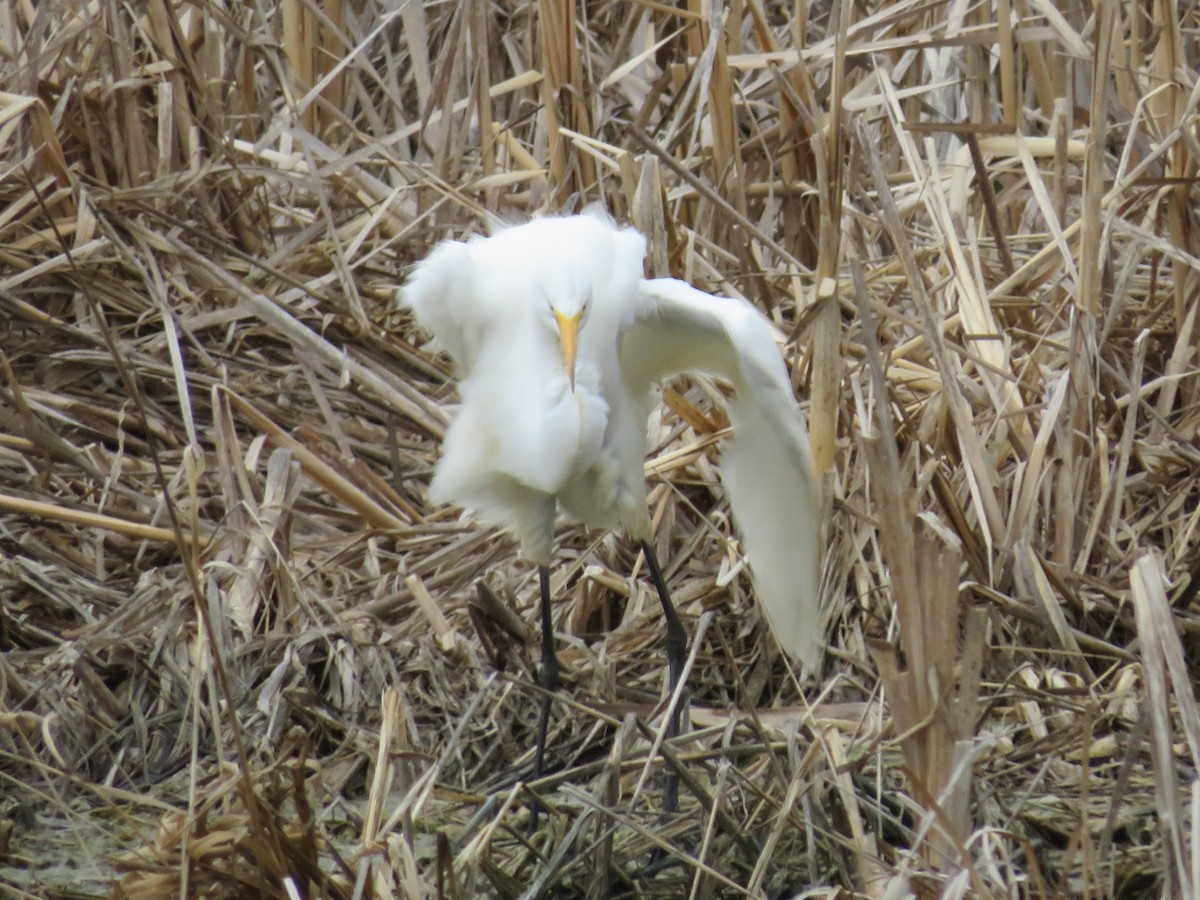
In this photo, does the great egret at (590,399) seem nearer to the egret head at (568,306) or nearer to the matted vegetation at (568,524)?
the egret head at (568,306)

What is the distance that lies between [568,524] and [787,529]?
0.75m

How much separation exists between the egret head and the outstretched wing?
0.17m

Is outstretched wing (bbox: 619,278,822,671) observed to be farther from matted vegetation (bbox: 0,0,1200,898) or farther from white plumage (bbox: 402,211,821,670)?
matted vegetation (bbox: 0,0,1200,898)

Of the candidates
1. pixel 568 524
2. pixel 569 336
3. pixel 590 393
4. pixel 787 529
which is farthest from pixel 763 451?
pixel 568 524

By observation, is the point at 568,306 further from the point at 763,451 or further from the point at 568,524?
the point at 568,524

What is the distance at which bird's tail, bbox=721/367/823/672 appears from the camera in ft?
7.43

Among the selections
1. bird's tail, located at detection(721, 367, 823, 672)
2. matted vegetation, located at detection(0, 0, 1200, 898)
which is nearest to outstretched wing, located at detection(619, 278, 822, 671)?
bird's tail, located at detection(721, 367, 823, 672)

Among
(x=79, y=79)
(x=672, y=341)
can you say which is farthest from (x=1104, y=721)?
(x=79, y=79)

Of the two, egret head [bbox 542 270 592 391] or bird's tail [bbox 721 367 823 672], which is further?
bird's tail [bbox 721 367 823 672]

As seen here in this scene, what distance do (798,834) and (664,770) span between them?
1.68 ft

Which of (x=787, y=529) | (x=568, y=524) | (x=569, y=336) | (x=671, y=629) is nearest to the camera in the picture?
(x=569, y=336)

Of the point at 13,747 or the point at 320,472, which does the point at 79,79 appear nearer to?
the point at 320,472

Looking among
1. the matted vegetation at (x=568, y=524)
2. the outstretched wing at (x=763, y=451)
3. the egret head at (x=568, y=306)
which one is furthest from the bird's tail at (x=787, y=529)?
the egret head at (x=568, y=306)

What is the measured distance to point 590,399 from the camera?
7.25ft
